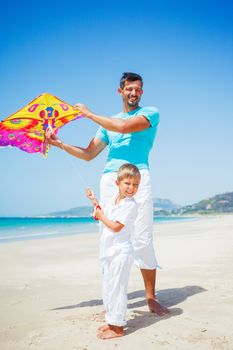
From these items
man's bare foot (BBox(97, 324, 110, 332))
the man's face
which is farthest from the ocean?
man's bare foot (BBox(97, 324, 110, 332))

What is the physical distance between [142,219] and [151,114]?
1.04m

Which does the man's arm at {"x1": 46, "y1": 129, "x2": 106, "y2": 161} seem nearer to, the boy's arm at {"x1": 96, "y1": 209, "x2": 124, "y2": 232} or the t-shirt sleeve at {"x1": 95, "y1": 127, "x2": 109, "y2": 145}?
the t-shirt sleeve at {"x1": 95, "y1": 127, "x2": 109, "y2": 145}

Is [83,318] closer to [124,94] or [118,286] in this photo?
[118,286]

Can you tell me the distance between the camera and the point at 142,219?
10.6 ft

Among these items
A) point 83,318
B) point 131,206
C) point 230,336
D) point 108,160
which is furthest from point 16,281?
point 230,336

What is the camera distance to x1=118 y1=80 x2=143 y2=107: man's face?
3404 millimetres

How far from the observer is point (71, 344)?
2.51m

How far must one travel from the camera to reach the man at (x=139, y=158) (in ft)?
10.6

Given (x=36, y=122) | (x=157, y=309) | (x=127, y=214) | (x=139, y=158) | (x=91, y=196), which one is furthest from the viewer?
(x=36, y=122)

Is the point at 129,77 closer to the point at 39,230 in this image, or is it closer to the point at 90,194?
the point at 90,194

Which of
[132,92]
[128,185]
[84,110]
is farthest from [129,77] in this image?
[128,185]

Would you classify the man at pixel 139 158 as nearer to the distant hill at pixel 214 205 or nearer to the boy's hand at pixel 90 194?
the boy's hand at pixel 90 194

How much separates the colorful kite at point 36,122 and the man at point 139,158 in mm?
814

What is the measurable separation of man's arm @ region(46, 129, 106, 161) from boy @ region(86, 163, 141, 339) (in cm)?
100
